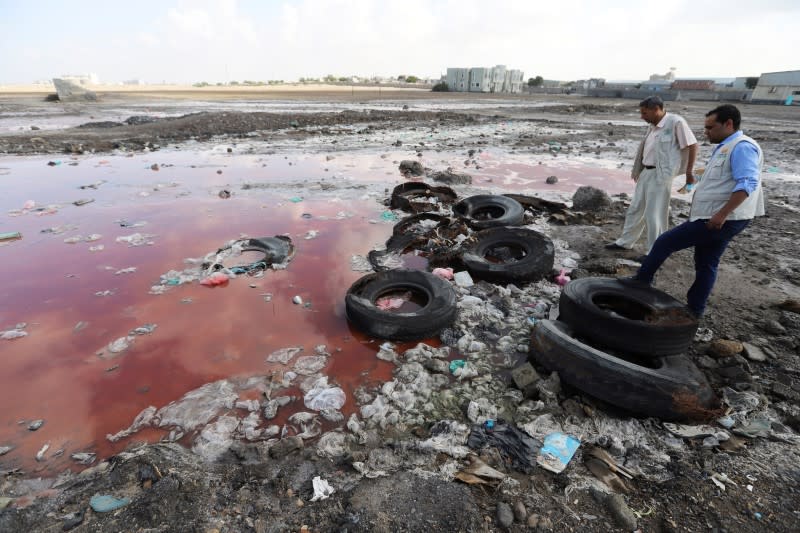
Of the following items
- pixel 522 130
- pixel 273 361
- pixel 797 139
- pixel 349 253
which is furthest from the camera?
pixel 522 130

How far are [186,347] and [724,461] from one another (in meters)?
3.93

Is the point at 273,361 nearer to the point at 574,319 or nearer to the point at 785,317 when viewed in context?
the point at 574,319

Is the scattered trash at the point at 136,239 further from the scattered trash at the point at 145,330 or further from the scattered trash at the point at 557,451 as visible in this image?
the scattered trash at the point at 557,451

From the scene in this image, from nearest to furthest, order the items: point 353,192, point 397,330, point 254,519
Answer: point 254,519 → point 397,330 → point 353,192

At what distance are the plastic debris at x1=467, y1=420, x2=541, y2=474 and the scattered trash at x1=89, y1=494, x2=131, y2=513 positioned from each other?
1905 millimetres

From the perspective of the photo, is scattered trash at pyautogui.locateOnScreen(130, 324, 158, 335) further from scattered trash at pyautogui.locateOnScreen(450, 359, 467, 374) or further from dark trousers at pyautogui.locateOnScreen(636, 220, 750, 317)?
→ dark trousers at pyautogui.locateOnScreen(636, 220, 750, 317)

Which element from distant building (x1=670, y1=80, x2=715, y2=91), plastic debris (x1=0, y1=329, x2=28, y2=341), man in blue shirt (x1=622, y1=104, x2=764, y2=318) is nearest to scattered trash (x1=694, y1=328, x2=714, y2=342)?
man in blue shirt (x1=622, y1=104, x2=764, y2=318)

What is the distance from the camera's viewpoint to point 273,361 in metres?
3.11

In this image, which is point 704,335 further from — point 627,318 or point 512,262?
point 512,262

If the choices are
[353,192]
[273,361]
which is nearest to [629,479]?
[273,361]

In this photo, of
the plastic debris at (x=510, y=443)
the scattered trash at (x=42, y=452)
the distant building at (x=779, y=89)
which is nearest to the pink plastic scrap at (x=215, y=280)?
the scattered trash at (x=42, y=452)

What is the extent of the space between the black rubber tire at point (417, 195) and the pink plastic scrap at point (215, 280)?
340 cm

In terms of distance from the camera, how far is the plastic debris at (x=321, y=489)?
198cm

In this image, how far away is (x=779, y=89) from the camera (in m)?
35.1
